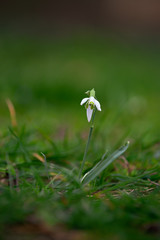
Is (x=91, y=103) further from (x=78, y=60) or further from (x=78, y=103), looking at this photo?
(x=78, y=60)

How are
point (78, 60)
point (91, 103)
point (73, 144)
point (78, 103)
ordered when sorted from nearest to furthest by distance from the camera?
1. point (91, 103)
2. point (73, 144)
3. point (78, 103)
4. point (78, 60)

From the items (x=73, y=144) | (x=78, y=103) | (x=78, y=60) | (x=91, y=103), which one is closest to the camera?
(x=91, y=103)

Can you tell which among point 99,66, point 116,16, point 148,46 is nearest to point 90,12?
point 116,16

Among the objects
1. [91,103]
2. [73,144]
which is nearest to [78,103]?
[73,144]

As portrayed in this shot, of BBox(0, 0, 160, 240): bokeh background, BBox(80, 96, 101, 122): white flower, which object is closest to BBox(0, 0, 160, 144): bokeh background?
BBox(0, 0, 160, 240): bokeh background

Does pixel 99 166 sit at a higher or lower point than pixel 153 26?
lower

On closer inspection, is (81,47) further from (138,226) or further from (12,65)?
(138,226)

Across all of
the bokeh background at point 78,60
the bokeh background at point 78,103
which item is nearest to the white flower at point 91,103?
the bokeh background at point 78,103

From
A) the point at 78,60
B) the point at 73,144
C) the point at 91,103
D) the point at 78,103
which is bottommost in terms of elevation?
the point at 91,103
